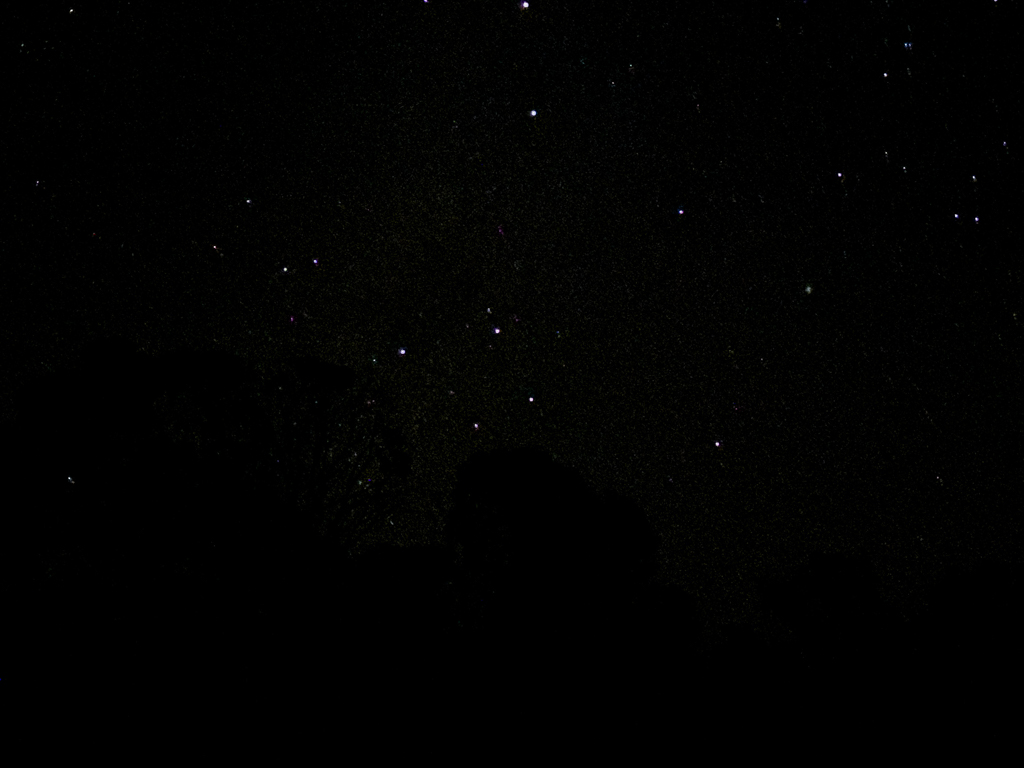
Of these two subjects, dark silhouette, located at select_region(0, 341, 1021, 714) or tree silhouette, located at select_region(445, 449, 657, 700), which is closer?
dark silhouette, located at select_region(0, 341, 1021, 714)

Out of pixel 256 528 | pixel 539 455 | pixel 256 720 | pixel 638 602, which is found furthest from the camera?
pixel 539 455

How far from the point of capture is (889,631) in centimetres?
1099

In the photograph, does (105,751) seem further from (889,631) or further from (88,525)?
(889,631)

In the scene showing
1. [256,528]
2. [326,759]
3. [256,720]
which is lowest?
[326,759]

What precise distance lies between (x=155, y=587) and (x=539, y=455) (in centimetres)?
560

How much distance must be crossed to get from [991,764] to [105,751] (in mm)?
8885

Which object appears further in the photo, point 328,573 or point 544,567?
point 544,567

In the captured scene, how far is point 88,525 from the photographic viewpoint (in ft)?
28.1

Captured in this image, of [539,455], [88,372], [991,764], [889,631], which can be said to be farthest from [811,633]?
[88,372]

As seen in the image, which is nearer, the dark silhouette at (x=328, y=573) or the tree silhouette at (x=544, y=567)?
the dark silhouette at (x=328, y=573)

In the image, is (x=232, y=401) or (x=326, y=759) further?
(x=232, y=401)

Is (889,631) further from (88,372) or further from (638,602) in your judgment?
(88,372)

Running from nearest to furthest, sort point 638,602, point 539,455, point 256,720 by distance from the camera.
Answer: point 256,720
point 638,602
point 539,455

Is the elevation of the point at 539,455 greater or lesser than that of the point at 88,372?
lesser
